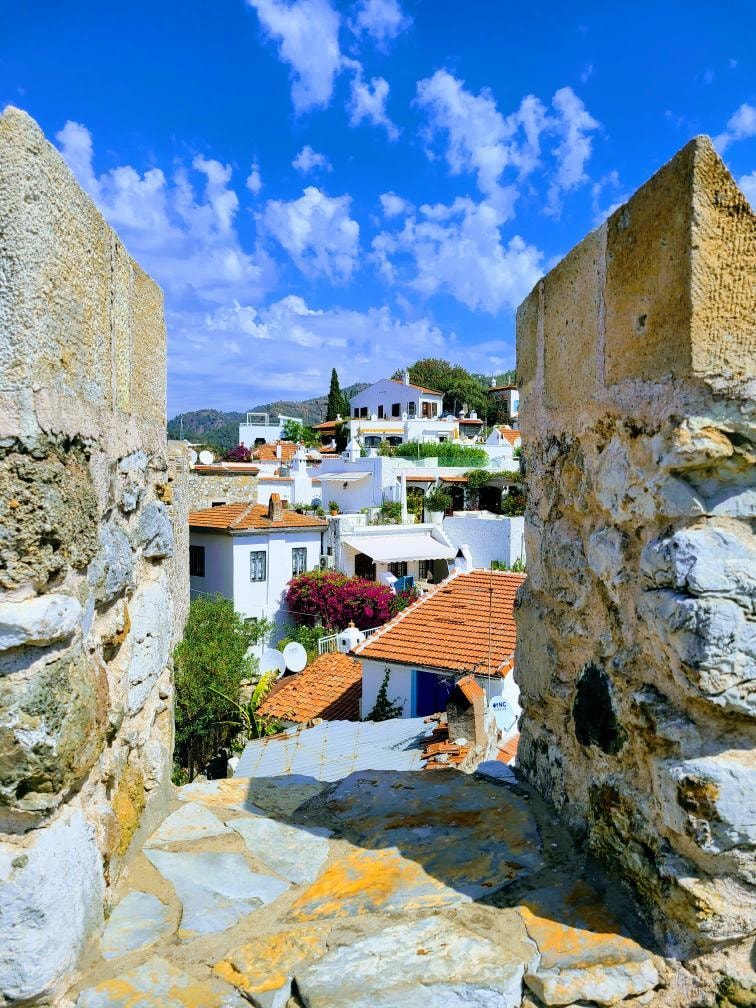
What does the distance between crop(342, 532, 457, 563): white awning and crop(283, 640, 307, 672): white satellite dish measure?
7447 mm

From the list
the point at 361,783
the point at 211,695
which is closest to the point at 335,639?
the point at 211,695

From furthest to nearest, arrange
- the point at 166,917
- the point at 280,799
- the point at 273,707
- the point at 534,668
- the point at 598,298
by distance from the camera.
Answer: the point at 273,707 → the point at 280,799 → the point at 534,668 → the point at 598,298 → the point at 166,917

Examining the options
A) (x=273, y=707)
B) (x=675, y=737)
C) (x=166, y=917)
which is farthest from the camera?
(x=273, y=707)

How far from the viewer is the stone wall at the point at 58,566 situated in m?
1.86

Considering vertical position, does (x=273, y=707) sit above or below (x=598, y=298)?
below

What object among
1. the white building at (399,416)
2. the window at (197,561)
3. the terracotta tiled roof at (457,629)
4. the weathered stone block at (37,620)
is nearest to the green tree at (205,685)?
the terracotta tiled roof at (457,629)

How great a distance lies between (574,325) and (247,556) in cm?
2055

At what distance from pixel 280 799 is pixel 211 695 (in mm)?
11713

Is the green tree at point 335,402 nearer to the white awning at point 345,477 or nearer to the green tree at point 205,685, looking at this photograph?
the white awning at point 345,477

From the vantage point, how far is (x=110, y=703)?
247cm

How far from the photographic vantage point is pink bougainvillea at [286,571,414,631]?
72.8 ft

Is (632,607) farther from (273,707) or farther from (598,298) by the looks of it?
(273,707)

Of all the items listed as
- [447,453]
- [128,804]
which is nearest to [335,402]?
[447,453]

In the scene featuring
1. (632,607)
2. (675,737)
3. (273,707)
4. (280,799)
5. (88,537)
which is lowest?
(273,707)
